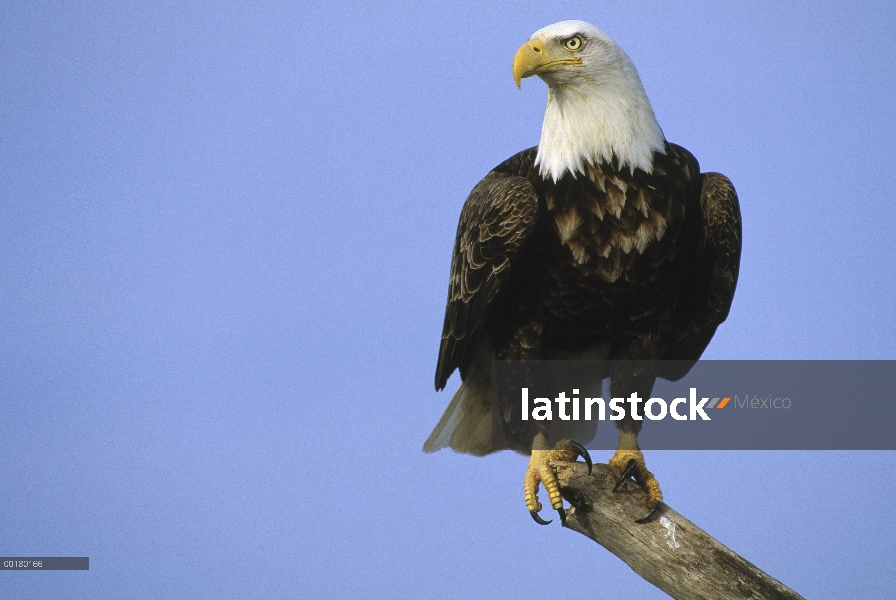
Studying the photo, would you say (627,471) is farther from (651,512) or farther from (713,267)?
(713,267)

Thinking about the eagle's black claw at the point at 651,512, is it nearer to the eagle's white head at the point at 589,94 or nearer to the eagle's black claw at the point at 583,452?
the eagle's black claw at the point at 583,452

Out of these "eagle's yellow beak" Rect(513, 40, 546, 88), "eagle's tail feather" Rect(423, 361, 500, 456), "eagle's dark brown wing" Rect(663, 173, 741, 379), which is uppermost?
"eagle's yellow beak" Rect(513, 40, 546, 88)

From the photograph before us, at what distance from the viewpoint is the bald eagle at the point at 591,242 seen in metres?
5.31

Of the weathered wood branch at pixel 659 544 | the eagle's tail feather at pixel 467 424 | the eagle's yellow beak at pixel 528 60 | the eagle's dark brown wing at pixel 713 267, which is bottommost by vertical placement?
the weathered wood branch at pixel 659 544

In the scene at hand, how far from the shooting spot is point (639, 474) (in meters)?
5.55

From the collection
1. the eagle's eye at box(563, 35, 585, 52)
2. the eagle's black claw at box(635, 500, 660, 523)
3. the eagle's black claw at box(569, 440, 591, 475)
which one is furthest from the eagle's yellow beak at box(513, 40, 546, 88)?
the eagle's black claw at box(635, 500, 660, 523)

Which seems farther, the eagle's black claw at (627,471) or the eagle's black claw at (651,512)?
the eagle's black claw at (627,471)

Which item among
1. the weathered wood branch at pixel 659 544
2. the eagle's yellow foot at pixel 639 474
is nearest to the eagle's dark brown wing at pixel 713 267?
the eagle's yellow foot at pixel 639 474

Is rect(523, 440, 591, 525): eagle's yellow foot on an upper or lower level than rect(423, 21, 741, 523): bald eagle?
lower

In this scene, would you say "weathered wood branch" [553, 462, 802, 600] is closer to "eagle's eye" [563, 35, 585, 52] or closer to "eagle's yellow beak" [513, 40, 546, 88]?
"eagle's yellow beak" [513, 40, 546, 88]

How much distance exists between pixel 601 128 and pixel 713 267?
1.00m

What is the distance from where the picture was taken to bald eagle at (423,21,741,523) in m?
5.31

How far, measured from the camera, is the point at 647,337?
18.6 ft

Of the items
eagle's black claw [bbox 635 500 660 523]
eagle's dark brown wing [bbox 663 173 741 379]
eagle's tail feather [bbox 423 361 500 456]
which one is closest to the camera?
eagle's black claw [bbox 635 500 660 523]
